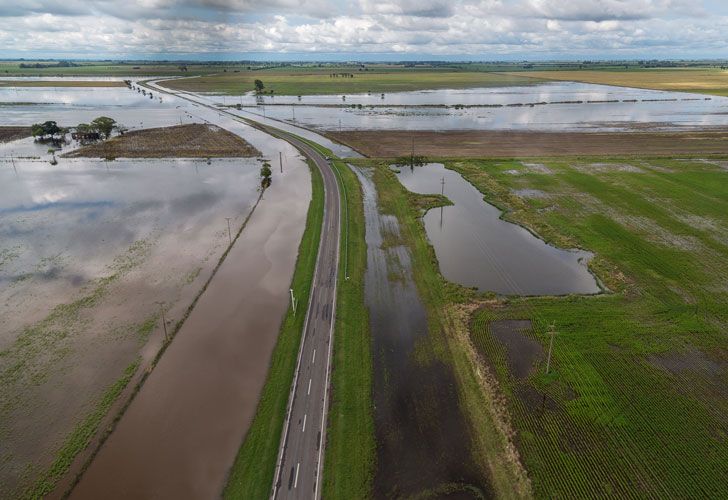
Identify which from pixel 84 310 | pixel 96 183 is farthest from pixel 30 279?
pixel 96 183

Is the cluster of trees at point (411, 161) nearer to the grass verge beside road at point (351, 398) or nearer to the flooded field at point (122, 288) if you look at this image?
the flooded field at point (122, 288)

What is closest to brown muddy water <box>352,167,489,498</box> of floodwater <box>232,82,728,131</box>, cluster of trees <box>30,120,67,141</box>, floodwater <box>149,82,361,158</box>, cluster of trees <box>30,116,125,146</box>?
floodwater <box>149,82,361,158</box>

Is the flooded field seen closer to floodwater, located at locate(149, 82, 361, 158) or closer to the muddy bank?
the muddy bank

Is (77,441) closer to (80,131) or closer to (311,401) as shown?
(311,401)

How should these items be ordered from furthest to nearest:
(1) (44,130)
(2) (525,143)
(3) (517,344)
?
(2) (525,143), (1) (44,130), (3) (517,344)

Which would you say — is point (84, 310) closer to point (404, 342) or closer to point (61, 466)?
point (61, 466)

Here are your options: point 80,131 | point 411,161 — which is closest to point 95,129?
point 80,131
